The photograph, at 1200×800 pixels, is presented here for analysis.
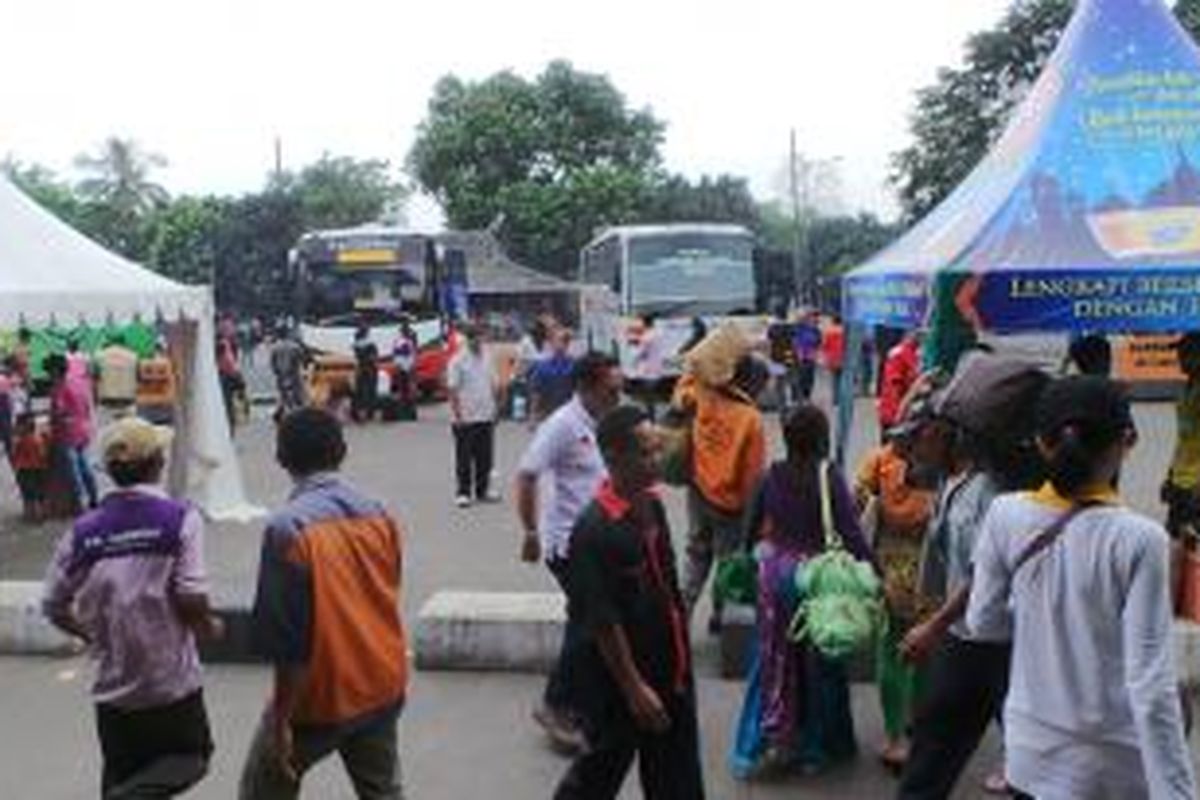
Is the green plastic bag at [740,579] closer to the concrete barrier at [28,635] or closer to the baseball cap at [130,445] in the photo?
the baseball cap at [130,445]

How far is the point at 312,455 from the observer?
5.08m

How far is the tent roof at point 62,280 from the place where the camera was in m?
12.5

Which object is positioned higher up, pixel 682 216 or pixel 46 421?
pixel 682 216

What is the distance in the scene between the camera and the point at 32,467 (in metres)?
15.7

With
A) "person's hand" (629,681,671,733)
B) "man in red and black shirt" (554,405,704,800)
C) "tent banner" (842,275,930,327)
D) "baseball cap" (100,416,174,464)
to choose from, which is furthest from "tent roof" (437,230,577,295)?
"person's hand" (629,681,671,733)

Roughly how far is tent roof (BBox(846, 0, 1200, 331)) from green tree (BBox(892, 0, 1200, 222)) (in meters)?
28.3

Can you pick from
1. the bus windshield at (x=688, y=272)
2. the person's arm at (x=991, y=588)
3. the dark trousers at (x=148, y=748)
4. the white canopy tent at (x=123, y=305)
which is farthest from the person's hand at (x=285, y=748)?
the bus windshield at (x=688, y=272)

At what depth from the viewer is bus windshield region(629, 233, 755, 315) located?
29469 mm

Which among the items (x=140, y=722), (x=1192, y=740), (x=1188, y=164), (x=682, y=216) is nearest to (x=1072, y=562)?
(x=140, y=722)

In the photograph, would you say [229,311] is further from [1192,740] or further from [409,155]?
[1192,740]

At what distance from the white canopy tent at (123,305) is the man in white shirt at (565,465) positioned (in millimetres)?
5650

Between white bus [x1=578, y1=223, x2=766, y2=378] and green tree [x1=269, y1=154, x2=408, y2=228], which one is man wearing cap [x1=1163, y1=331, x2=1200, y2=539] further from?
green tree [x1=269, y1=154, x2=408, y2=228]

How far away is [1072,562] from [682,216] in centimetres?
5561

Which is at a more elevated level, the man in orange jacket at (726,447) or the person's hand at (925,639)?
the man in orange jacket at (726,447)
